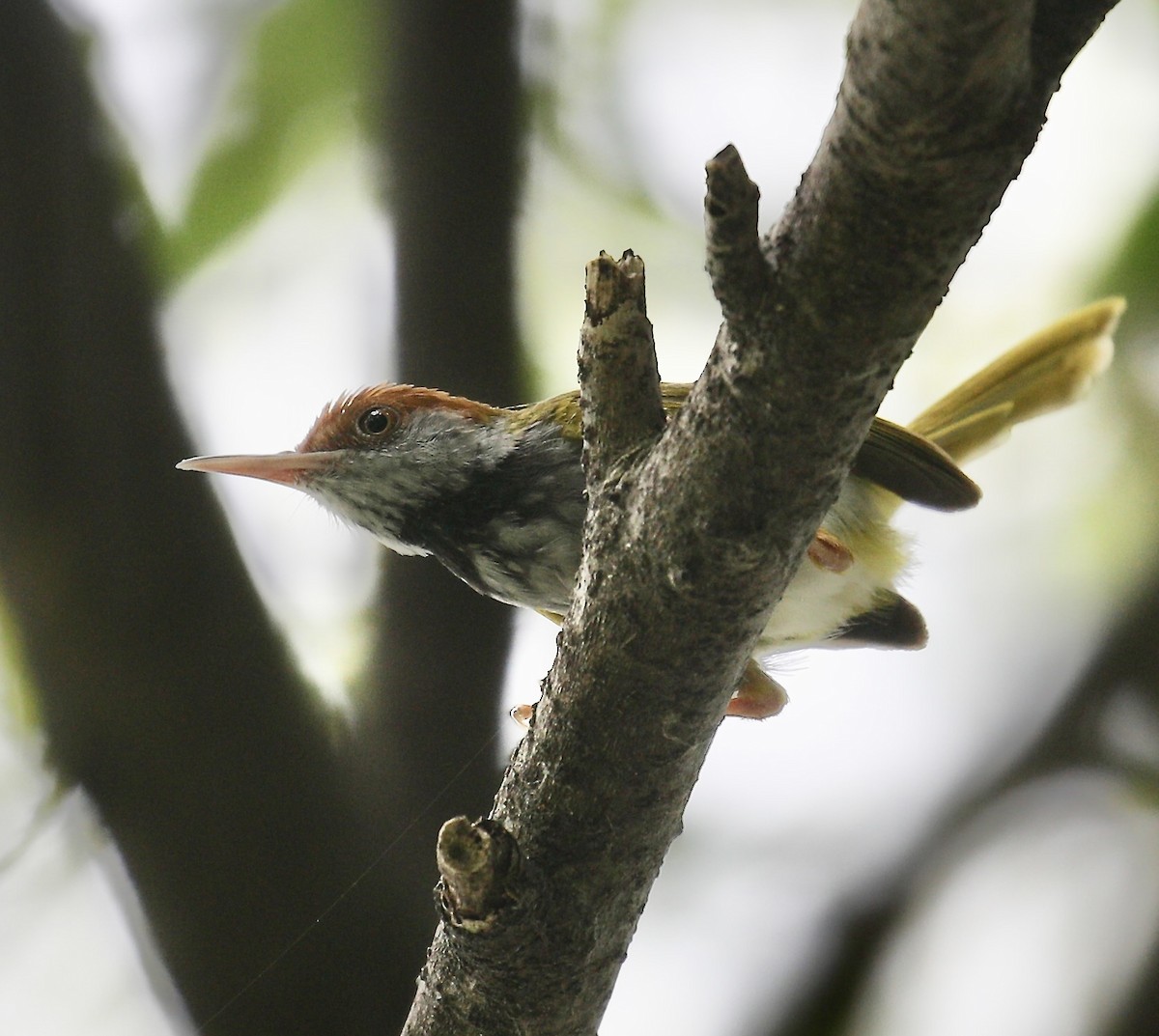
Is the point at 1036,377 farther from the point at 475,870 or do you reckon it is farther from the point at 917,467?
the point at 475,870

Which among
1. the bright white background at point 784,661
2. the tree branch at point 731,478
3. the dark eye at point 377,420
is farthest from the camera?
the bright white background at point 784,661

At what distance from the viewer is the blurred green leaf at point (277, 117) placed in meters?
2.16

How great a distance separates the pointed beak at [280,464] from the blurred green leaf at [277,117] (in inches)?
22.8

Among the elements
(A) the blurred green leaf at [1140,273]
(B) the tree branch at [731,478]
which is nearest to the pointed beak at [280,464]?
(B) the tree branch at [731,478]

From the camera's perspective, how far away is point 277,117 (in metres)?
2.21

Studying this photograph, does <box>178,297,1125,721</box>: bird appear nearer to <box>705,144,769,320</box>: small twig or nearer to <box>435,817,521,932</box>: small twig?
<box>435,817,521,932</box>: small twig

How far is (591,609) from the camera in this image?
1.20 m

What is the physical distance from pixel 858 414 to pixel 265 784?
5.34 feet

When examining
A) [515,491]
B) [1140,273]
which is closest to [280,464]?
[515,491]

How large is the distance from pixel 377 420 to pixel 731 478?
3.22ft

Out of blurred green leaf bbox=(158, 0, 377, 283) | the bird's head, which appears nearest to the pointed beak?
the bird's head

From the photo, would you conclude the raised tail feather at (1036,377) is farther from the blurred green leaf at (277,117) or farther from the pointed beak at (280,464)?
the blurred green leaf at (277,117)

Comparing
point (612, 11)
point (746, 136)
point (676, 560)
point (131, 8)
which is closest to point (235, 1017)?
point (676, 560)

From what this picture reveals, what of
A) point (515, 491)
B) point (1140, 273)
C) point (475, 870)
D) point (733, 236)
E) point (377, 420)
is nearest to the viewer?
point (733, 236)
